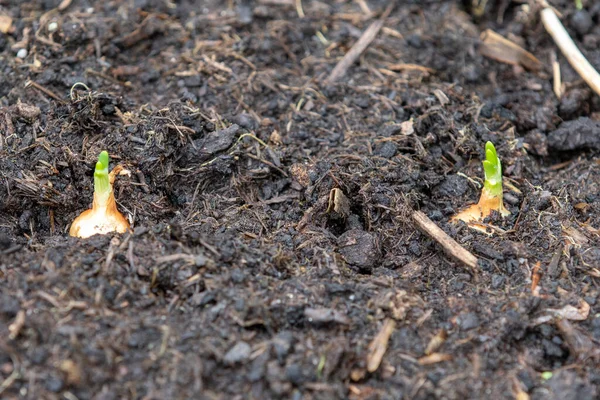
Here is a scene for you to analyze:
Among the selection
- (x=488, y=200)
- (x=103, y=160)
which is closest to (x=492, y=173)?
(x=488, y=200)

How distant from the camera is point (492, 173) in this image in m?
2.40

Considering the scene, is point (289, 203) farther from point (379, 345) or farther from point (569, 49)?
point (569, 49)

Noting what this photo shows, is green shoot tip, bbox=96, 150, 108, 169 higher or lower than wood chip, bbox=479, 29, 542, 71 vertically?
lower

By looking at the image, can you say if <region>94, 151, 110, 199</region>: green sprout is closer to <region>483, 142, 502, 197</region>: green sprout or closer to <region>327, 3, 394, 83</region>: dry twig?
<region>327, 3, 394, 83</region>: dry twig

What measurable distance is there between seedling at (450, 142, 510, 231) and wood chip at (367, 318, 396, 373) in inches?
25.2

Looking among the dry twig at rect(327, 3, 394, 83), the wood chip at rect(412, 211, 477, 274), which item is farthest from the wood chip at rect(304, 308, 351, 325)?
the dry twig at rect(327, 3, 394, 83)

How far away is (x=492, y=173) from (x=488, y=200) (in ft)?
0.37

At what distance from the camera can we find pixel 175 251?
6.86 ft

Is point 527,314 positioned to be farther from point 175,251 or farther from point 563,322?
point 175,251

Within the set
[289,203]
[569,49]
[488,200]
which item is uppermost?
[569,49]

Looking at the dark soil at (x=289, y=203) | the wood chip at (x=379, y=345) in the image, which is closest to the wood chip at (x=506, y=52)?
the dark soil at (x=289, y=203)

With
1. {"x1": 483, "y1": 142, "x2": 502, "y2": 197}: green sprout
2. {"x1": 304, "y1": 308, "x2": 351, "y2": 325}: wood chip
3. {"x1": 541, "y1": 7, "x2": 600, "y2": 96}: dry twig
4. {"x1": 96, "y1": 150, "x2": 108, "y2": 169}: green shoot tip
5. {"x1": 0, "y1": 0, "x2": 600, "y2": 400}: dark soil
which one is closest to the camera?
{"x1": 0, "y1": 0, "x2": 600, "y2": 400}: dark soil

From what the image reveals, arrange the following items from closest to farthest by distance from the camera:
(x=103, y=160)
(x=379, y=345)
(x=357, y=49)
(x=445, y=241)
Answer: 1. (x=379, y=345)
2. (x=103, y=160)
3. (x=445, y=241)
4. (x=357, y=49)

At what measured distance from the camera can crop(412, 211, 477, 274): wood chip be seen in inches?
88.5
